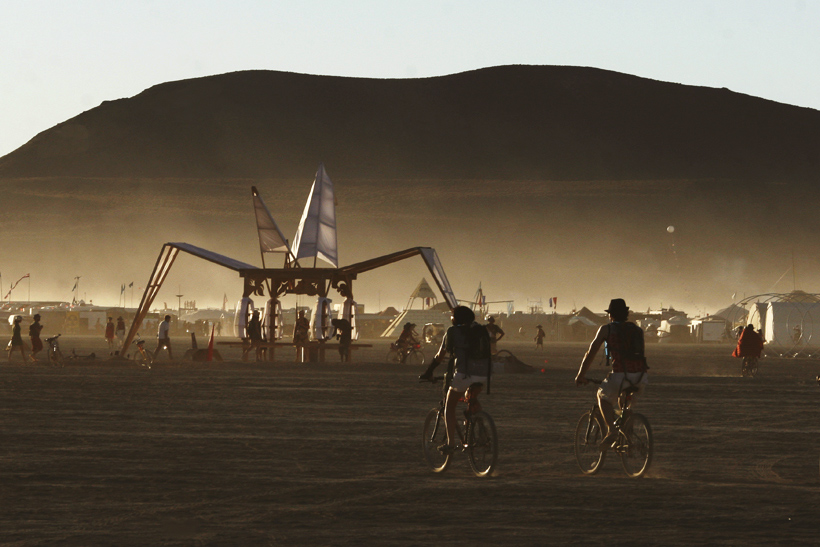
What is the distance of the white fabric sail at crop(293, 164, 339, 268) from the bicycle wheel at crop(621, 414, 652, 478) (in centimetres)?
3623

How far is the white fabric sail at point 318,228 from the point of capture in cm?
4922

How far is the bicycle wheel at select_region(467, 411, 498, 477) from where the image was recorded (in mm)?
12961

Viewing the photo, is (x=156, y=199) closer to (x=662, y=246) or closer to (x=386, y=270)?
(x=386, y=270)

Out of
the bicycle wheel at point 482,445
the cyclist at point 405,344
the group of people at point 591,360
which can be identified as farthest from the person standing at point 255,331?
the bicycle wheel at point 482,445

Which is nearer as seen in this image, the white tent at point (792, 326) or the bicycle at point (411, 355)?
the bicycle at point (411, 355)

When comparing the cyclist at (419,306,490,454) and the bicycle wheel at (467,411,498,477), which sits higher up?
the cyclist at (419,306,490,454)

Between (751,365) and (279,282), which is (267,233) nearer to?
(279,282)

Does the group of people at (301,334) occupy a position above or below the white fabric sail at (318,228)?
below

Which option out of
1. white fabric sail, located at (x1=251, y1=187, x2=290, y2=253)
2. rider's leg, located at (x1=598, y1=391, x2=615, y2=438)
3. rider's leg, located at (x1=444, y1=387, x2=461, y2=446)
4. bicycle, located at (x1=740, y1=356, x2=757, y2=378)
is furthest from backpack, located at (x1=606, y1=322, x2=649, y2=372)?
white fabric sail, located at (x1=251, y1=187, x2=290, y2=253)

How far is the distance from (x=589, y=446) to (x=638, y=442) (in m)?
0.62

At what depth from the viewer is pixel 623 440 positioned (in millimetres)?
12914

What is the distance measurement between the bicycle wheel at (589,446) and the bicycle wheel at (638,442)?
1.24 feet

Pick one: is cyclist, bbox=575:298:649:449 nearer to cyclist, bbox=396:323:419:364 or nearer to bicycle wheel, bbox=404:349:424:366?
cyclist, bbox=396:323:419:364

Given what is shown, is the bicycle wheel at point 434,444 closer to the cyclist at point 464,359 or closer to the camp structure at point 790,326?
the cyclist at point 464,359
